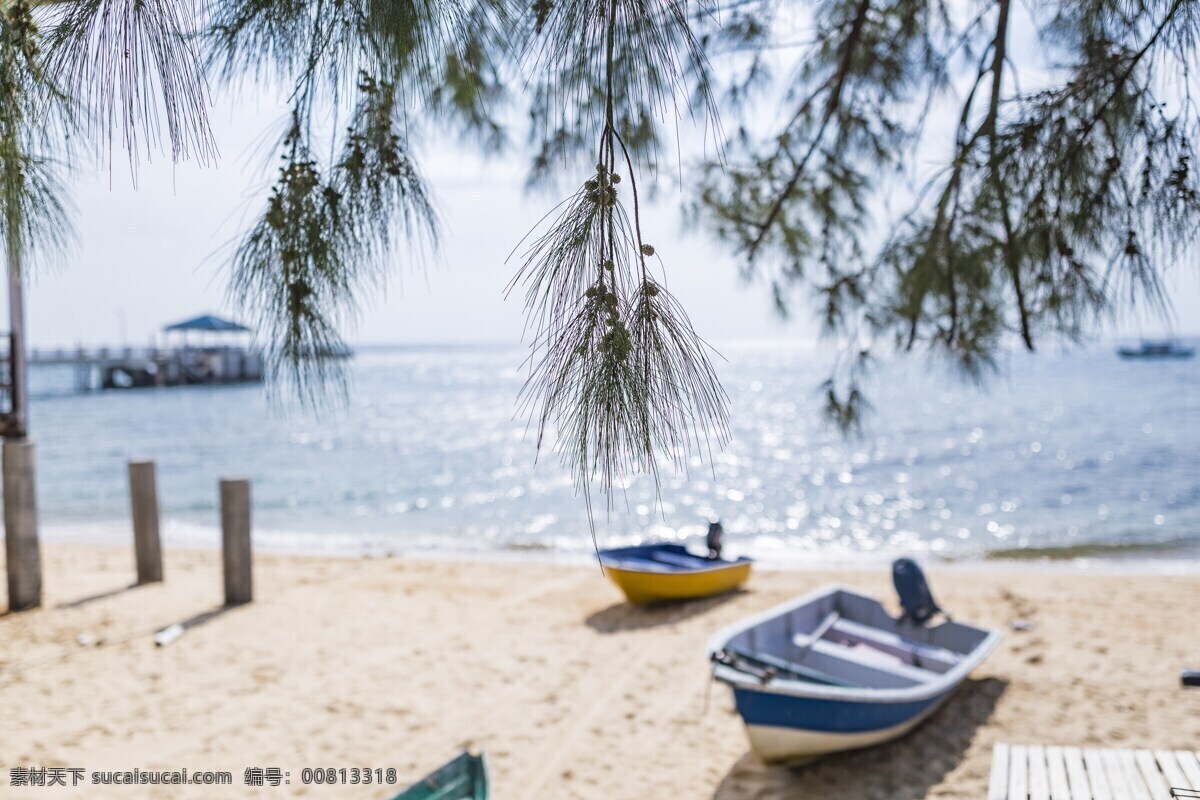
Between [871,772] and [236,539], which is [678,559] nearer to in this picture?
[871,772]

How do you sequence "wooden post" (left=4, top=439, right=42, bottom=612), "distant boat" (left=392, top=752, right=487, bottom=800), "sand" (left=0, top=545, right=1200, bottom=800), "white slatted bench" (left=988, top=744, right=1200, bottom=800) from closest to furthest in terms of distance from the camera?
"white slatted bench" (left=988, top=744, right=1200, bottom=800) → "distant boat" (left=392, top=752, right=487, bottom=800) → "sand" (left=0, top=545, right=1200, bottom=800) → "wooden post" (left=4, top=439, right=42, bottom=612)

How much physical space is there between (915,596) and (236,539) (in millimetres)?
5429

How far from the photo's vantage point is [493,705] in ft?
16.9

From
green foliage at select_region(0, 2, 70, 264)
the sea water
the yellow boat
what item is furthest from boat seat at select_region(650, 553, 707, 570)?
green foliage at select_region(0, 2, 70, 264)

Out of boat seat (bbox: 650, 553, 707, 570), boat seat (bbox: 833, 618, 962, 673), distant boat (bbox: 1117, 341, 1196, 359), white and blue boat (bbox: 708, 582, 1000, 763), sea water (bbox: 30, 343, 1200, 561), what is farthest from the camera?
distant boat (bbox: 1117, 341, 1196, 359)

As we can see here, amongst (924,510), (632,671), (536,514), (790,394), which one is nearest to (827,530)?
(924,510)

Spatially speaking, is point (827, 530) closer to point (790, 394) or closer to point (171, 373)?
point (790, 394)

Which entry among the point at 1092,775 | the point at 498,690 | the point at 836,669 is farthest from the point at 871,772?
the point at 498,690

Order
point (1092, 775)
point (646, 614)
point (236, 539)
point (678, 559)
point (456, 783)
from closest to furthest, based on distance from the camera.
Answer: point (1092, 775) → point (456, 783) → point (236, 539) → point (646, 614) → point (678, 559)

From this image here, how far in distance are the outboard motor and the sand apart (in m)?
0.52

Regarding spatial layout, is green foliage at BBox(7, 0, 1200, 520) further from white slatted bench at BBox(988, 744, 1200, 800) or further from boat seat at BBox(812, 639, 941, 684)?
boat seat at BBox(812, 639, 941, 684)

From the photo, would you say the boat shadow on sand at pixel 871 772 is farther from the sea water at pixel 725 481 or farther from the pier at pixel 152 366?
the pier at pixel 152 366

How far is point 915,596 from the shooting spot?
5684 mm

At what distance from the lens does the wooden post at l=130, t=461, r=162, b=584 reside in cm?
741
